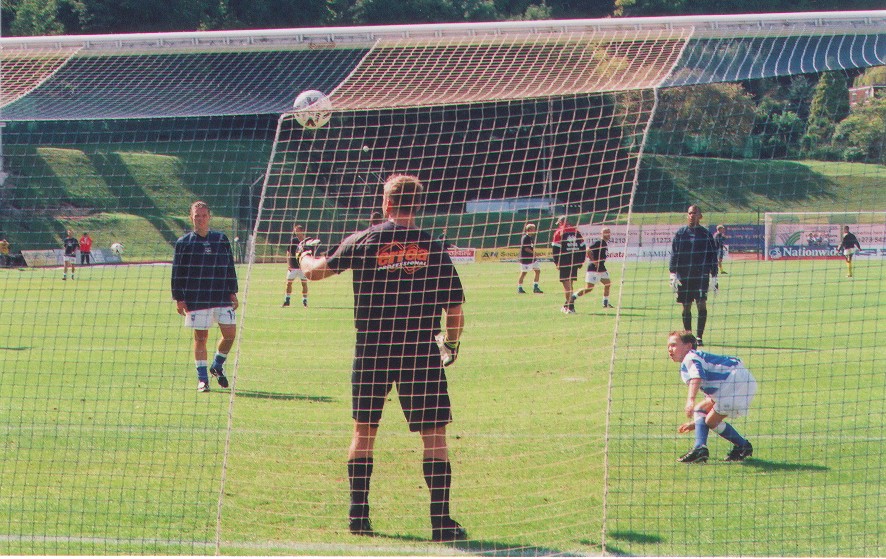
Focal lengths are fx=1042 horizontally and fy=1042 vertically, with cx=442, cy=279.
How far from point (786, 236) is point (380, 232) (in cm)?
3425

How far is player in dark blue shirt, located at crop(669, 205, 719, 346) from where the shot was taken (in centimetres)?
1352

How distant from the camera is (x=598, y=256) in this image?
18453 mm

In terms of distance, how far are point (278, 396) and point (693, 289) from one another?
5977 mm

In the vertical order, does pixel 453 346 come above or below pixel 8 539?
above

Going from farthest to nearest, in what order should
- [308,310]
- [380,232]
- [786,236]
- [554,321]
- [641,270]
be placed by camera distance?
[786,236] → [641,270] → [308,310] → [554,321] → [380,232]

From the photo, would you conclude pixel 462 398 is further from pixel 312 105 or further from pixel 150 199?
pixel 150 199

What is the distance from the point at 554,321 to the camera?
1733cm

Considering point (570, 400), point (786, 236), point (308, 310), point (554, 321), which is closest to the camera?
point (570, 400)

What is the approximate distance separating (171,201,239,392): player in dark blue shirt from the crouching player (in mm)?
4817

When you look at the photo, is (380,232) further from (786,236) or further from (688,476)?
(786,236)

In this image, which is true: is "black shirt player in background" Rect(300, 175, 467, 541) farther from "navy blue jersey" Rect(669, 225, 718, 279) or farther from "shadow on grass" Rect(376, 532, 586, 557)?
"navy blue jersey" Rect(669, 225, 718, 279)

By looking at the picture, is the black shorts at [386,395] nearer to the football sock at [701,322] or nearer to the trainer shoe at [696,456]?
the trainer shoe at [696,456]

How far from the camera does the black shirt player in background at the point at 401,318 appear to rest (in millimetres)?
5914

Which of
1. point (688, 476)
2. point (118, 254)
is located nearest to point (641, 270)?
point (118, 254)
